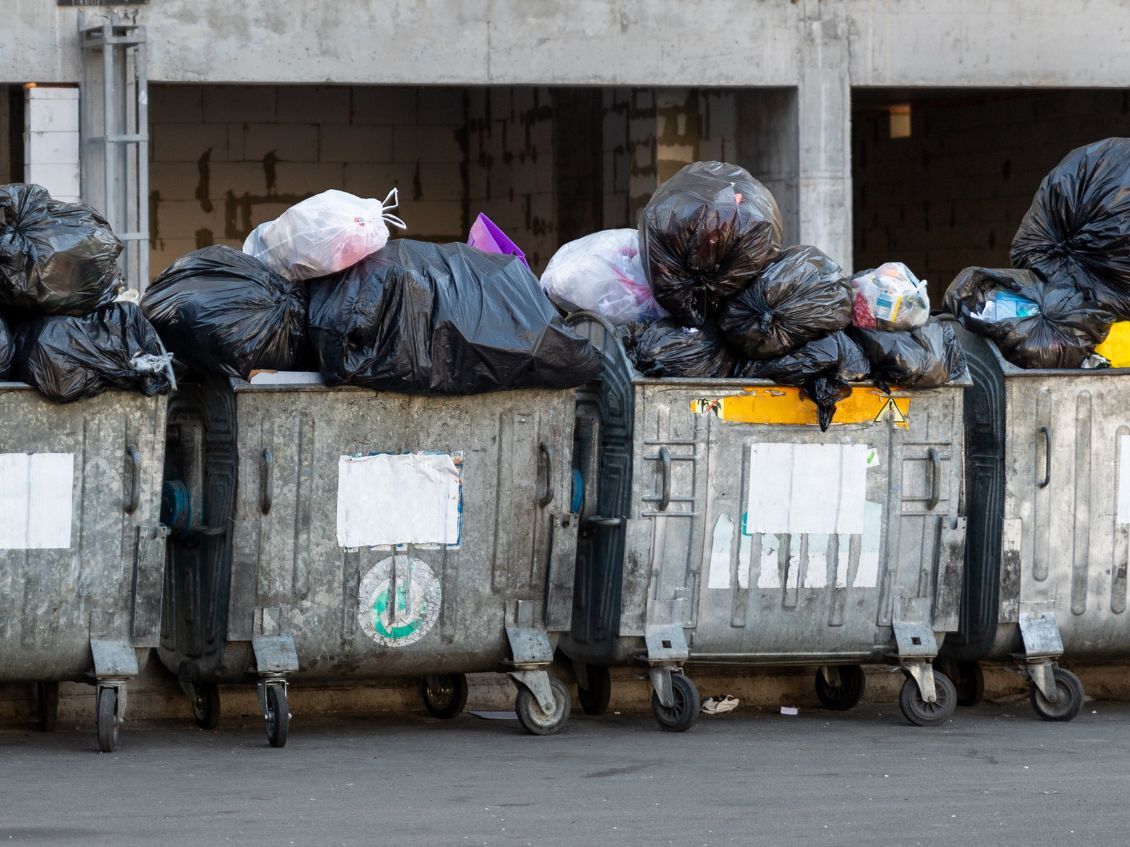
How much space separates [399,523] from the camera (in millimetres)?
6676

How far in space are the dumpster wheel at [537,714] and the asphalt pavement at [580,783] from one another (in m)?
0.05

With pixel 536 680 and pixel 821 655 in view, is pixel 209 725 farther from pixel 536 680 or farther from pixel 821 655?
pixel 821 655

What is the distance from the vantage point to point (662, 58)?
13.1 meters

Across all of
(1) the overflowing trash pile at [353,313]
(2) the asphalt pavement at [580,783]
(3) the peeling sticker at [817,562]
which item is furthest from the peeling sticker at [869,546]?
(1) the overflowing trash pile at [353,313]

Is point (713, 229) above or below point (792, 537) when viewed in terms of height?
above

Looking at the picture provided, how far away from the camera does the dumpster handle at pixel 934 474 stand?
23.5 ft

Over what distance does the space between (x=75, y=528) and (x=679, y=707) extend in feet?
6.91

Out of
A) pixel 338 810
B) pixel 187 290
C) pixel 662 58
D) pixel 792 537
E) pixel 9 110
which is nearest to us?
pixel 338 810

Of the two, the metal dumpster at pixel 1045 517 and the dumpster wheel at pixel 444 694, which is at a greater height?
the metal dumpster at pixel 1045 517

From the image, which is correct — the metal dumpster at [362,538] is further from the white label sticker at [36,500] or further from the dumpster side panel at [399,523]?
the white label sticker at [36,500]

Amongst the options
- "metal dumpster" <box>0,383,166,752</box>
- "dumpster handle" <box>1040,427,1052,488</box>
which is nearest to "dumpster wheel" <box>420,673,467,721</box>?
"metal dumpster" <box>0,383,166,752</box>

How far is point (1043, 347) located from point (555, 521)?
186cm

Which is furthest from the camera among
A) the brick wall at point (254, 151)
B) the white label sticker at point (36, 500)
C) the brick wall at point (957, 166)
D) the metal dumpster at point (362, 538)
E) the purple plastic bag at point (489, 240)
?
the brick wall at point (957, 166)

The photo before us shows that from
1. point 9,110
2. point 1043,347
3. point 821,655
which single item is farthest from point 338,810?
point 9,110
